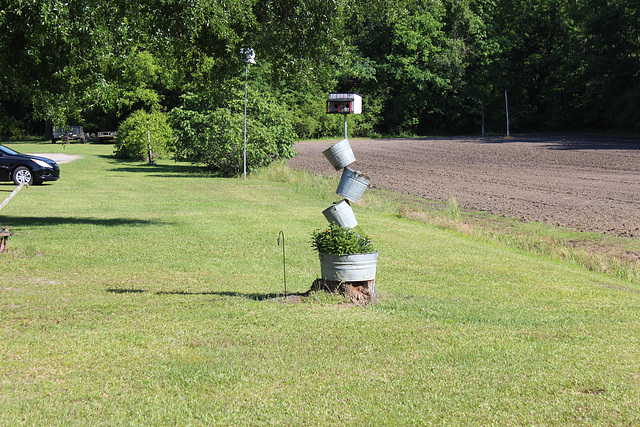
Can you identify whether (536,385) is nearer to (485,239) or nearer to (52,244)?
(52,244)

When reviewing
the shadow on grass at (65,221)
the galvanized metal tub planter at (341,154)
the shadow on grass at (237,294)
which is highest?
the galvanized metal tub planter at (341,154)

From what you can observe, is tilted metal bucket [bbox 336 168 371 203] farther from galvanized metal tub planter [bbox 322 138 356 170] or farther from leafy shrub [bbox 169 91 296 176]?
leafy shrub [bbox 169 91 296 176]

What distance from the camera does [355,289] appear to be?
760cm

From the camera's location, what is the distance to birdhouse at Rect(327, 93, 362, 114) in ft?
27.5

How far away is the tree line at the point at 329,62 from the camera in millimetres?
12117

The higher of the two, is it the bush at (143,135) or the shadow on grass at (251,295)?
the bush at (143,135)

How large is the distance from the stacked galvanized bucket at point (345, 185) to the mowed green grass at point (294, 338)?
3.10ft

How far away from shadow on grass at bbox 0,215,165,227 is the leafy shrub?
13286 mm

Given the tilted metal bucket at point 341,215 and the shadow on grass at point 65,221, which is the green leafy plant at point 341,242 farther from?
the shadow on grass at point 65,221

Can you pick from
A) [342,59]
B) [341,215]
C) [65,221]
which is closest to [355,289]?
[341,215]

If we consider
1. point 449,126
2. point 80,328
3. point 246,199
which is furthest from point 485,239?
point 449,126

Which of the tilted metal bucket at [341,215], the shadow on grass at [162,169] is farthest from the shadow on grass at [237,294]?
the shadow on grass at [162,169]

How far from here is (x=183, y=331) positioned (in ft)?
21.2

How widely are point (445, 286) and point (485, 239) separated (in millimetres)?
6484
